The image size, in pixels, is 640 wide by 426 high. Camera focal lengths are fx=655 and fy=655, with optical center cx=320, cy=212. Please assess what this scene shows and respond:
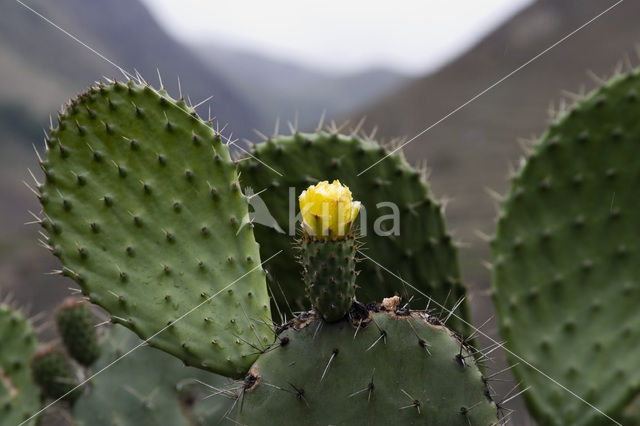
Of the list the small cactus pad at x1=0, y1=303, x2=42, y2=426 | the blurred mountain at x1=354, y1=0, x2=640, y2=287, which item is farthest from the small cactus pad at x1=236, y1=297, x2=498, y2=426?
the blurred mountain at x1=354, y1=0, x2=640, y2=287

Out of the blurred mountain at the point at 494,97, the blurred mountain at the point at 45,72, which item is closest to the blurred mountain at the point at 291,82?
the blurred mountain at the point at 45,72

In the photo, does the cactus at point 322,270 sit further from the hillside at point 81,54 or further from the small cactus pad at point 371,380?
the hillside at point 81,54

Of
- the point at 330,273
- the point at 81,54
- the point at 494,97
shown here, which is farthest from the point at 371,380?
the point at 81,54

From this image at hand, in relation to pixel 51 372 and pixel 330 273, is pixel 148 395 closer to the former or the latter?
pixel 51 372

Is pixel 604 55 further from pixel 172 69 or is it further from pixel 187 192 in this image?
pixel 172 69

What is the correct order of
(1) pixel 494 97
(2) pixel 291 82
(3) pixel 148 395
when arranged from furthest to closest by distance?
(2) pixel 291 82 → (1) pixel 494 97 → (3) pixel 148 395

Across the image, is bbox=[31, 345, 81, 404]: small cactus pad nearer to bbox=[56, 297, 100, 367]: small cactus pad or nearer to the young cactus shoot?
bbox=[56, 297, 100, 367]: small cactus pad

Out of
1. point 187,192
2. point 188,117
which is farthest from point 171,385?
point 188,117
